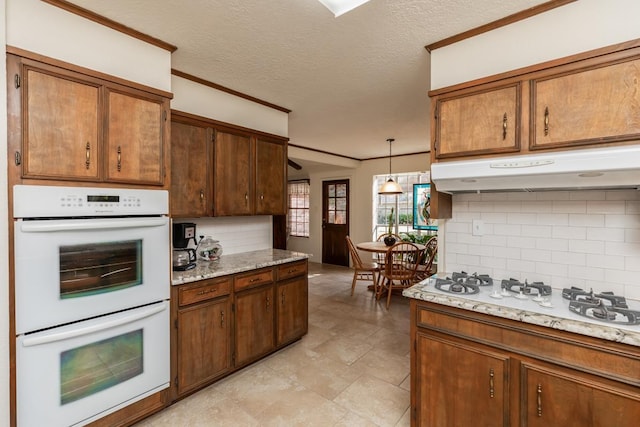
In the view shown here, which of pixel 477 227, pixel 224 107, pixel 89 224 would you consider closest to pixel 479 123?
pixel 477 227

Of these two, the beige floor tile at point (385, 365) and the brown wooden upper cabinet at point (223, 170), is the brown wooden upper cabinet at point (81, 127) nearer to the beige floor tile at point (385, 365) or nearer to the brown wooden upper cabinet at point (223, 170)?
the brown wooden upper cabinet at point (223, 170)

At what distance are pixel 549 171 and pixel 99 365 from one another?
2728 mm

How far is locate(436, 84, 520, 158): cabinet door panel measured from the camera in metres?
1.74

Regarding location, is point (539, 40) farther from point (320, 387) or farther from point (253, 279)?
point (320, 387)

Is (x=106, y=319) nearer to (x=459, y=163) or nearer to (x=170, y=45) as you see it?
(x=170, y=45)

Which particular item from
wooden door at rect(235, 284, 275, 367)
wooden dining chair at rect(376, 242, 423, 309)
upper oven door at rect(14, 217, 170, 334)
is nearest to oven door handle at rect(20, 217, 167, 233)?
upper oven door at rect(14, 217, 170, 334)

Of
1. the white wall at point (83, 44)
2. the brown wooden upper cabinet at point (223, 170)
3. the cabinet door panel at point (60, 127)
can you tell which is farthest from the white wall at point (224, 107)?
the cabinet door panel at point (60, 127)

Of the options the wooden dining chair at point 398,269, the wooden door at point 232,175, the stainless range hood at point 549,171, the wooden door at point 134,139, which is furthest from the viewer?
the wooden dining chair at point 398,269

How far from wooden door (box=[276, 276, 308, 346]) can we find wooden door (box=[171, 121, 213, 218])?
105 cm

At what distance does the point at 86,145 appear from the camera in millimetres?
1699

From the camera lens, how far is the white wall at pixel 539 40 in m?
1.55

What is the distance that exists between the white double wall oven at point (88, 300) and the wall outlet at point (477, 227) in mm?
2176

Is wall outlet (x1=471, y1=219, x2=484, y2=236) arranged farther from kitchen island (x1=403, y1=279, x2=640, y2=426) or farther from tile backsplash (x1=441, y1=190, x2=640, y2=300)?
kitchen island (x1=403, y1=279, x2=640, y2=426)

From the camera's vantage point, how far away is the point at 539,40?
175 centimetres
